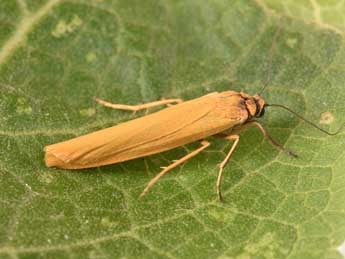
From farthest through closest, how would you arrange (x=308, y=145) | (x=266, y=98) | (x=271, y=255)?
(x=266, y=98) → (x=308, y=145) → (x=271, y=255)

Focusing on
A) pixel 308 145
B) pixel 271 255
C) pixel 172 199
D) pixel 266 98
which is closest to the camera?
pixel 271 255

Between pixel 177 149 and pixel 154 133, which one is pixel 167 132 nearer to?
pixel 154 133

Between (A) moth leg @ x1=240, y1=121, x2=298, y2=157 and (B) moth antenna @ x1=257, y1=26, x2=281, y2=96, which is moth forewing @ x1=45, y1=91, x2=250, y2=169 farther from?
(B) moth antenna @ x1=257, y1=26, x2=281, y2=96

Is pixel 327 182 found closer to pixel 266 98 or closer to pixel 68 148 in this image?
pixel 266 98

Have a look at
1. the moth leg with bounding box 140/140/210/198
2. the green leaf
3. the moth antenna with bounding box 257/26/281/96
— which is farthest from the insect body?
the moth antenna with bounding box 257/26/281/96

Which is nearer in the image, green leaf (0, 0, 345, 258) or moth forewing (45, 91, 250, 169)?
green leaf (0, 0, 345, 258)

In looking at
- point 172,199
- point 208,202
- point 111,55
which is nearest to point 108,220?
point 172,199

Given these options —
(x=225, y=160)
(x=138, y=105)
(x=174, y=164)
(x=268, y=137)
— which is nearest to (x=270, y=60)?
(x=268, y=137)
